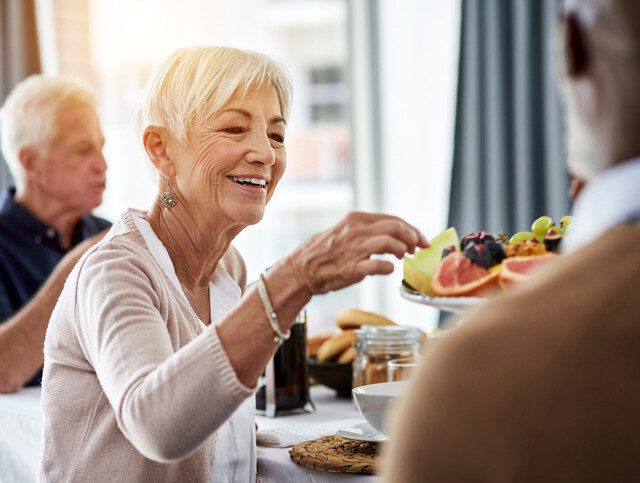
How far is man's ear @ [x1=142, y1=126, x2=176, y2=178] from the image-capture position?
1.56 metres

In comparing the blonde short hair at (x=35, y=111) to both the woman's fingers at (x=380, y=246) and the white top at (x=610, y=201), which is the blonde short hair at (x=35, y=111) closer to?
the woman's fingers at (x=380, y=246)

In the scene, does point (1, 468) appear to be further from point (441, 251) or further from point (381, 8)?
A: point (381, 8)

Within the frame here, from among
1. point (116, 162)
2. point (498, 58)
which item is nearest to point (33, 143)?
point (116, 162)

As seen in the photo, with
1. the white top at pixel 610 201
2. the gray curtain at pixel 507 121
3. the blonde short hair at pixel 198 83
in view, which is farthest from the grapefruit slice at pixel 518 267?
the gray curtain at pixel 507 121

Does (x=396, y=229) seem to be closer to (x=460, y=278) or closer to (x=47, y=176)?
(x=460, y=278)

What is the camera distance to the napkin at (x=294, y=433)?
1.50m

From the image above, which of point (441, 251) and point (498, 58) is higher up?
point (498, 58)

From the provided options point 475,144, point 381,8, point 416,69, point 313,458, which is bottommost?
point 313,458

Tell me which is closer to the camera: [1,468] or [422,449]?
[422,449]

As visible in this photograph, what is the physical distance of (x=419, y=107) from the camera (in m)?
3.74

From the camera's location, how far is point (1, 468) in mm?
1927

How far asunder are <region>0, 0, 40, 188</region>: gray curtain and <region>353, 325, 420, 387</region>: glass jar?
2.97 metres

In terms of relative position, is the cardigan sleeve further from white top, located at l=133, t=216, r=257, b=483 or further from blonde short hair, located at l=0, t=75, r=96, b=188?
blonde short hair, located at l=0, t=75, r=96, b=188

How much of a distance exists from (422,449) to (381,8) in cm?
354
